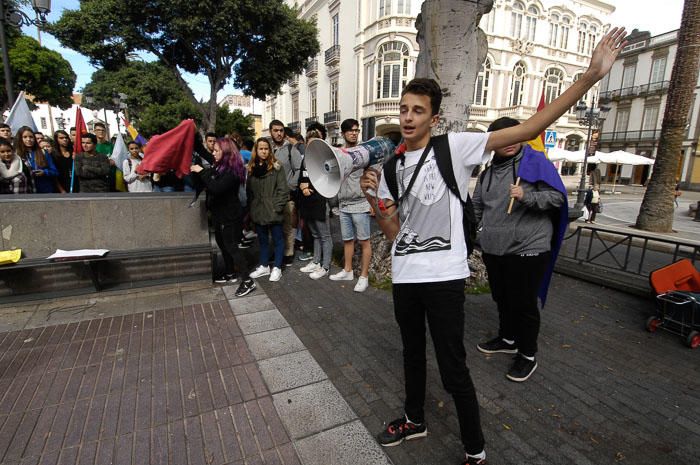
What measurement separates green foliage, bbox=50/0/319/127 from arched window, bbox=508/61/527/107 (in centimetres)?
1849

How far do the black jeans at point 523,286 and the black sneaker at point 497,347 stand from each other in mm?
350

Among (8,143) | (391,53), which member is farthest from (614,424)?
(391,53)

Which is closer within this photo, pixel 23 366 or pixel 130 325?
pixel 23 366

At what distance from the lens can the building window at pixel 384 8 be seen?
81.2 feet

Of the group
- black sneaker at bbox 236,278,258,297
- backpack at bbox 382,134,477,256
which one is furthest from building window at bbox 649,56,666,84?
backpack at bbox 382,134,477,256

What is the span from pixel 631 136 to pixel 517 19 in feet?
64.5

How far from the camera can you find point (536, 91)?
98.7 feet

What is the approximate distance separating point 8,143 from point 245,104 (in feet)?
290

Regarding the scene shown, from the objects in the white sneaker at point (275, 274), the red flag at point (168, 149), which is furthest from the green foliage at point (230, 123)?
the white sneaker at point (275, 274)

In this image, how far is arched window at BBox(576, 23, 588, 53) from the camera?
104ft

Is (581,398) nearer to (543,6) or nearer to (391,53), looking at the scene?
(391,53)

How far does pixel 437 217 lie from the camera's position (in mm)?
1973

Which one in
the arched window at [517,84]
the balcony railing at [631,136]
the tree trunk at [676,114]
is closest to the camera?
the tree trunk at [676,114]

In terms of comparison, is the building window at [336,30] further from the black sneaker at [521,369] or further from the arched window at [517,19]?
the black sneaker at [521,369]
